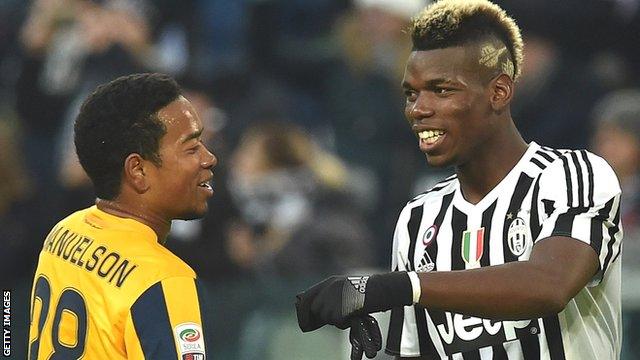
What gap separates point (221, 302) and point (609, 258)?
346 cm

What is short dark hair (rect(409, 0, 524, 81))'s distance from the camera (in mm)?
3350

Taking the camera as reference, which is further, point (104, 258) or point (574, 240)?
point (574, 240)

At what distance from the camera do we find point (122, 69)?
691 cm

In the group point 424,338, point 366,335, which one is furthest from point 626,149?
point 366,335

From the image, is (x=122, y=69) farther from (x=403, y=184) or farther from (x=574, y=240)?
(x=574, y=240)

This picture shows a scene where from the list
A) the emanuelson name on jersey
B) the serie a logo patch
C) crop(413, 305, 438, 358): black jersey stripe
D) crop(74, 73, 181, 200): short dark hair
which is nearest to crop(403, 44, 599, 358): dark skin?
crop(413, 305, 438, 358): black jersey stripe

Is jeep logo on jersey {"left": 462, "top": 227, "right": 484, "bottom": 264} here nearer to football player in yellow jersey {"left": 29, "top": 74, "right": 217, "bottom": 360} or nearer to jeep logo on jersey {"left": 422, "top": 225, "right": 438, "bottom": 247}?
jeep logo on jersey {"left": 422, "top": 225, "right": 438, "bottom": 247}

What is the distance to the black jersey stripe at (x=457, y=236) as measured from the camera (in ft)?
11.1

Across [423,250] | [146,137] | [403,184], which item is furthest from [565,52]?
[146,137]

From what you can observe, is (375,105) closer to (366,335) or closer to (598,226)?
(598,226)

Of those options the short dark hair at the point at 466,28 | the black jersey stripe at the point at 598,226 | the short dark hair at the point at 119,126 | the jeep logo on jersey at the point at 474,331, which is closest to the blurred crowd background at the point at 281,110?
the jeep logo on jersey at the point at 474,331

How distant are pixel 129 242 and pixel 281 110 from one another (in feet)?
13.4

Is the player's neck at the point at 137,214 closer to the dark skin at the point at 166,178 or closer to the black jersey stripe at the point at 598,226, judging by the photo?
the dark skin at the point at 166,178

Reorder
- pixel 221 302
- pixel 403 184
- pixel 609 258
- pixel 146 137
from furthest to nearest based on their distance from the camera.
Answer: pixel 403 184 → pixel 221 302 → pixel 609 258 → pixel 146 137
